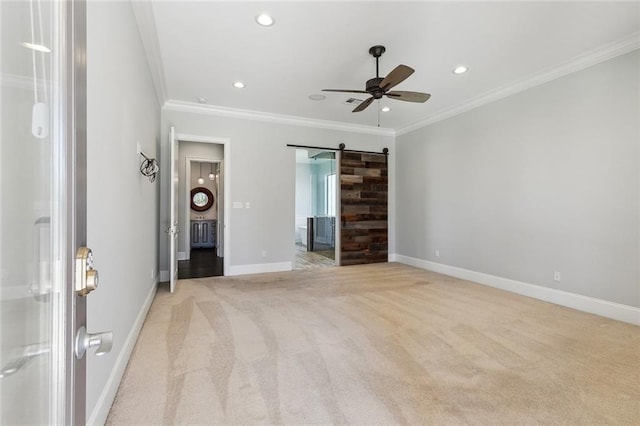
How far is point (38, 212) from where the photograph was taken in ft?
1.84

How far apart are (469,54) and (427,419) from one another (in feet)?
11.1

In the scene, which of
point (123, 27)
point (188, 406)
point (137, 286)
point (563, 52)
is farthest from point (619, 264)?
point (123, 27)

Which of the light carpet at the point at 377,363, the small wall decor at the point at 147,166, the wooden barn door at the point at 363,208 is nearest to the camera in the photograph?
the light carpet at the point at 377,363

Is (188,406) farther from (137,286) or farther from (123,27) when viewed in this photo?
(123,27)

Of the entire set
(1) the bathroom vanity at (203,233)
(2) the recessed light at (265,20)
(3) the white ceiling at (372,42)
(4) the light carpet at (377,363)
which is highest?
(3) the white ceiling at (372,42)

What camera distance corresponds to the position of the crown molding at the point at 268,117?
469 centimetres

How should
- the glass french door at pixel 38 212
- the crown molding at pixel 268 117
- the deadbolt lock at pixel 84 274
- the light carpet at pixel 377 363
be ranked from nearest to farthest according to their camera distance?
1. the glass french door at pixel 38 212
2. the deadbolt lock at pixel 84 274
3. the light carpet at pixel 377 363
4. the crown molding at pixel 268 117

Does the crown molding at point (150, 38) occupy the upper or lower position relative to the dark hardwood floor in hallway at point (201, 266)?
upper

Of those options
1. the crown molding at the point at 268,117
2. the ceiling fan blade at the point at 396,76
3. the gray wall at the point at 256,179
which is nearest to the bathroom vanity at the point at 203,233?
the gray wall at the point at 256,179

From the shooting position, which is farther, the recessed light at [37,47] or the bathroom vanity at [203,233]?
the bathroom vanity at [203,233]

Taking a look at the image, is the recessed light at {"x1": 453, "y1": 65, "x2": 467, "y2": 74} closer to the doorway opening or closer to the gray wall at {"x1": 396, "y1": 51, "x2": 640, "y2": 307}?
the gray wall at {"x1": 396, "y1": 51, "x2": 640, "y2": 307}

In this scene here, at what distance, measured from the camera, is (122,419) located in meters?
1.59

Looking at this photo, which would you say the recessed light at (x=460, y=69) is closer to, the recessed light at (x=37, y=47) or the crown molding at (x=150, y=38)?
the crown molding at (x=150, y=38)

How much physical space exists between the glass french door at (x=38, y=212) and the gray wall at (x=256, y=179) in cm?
447
